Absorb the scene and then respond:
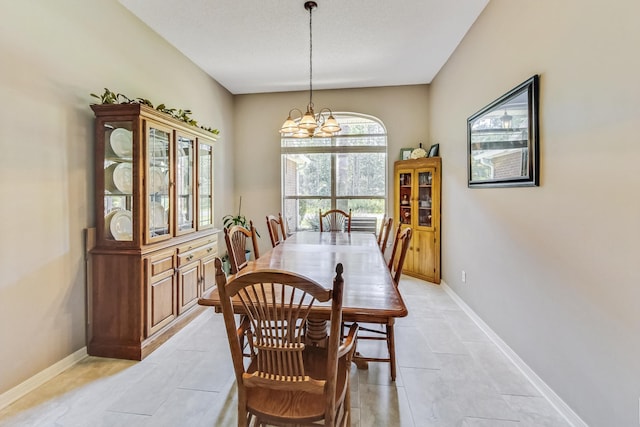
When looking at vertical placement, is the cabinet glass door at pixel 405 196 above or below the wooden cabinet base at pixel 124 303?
above

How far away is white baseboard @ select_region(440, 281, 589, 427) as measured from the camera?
1.71 meters

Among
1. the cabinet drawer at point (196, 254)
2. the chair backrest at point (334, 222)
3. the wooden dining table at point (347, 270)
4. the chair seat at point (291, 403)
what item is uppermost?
the chair backrest at point (334, 222)

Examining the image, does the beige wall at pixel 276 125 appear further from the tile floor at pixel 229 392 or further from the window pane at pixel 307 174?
the tile floor at pixel 229 392

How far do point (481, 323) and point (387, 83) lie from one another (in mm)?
3567

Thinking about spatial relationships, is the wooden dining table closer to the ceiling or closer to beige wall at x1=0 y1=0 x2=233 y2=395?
beige wall at x1=0 y1=0 x2=233 y2=395

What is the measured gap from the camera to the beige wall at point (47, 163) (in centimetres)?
186

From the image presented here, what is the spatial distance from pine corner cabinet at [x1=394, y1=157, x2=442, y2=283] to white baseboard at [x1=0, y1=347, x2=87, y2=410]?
3959 millimetres

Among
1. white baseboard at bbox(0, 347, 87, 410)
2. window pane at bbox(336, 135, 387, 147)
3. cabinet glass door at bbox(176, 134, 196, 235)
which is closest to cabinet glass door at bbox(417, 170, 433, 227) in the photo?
window pane at bbox(336, 135, 387, 147)

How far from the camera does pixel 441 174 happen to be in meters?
4.23

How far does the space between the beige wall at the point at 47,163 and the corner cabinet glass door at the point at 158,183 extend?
0.43 m

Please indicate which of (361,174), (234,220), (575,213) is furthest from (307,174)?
(575,213)

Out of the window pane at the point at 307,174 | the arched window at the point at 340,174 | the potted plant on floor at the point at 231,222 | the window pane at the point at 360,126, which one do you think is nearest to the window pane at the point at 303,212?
the arched window at the point at 340,174

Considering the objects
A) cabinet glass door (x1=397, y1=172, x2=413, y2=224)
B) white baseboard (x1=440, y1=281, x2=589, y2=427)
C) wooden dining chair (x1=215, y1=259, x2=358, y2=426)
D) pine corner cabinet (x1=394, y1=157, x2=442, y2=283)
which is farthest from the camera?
cabinet glass door (x1=397, y1=172, x2=413, y2=224)

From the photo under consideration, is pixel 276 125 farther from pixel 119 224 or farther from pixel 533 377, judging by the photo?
pixel 533 377
